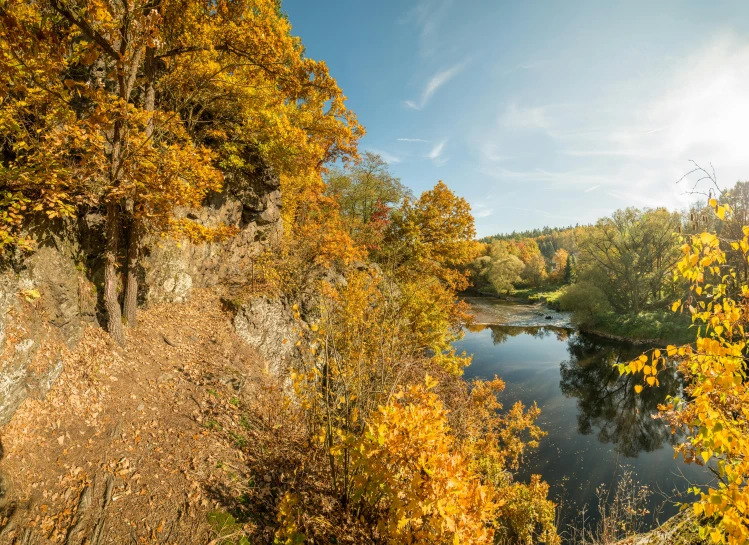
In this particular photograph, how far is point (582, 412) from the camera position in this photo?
16672mm

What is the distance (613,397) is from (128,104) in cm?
2463

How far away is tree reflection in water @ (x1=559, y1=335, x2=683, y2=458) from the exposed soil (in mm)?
13535

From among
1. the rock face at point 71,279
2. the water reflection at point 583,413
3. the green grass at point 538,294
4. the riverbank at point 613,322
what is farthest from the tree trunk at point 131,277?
the green grass at point 538,294

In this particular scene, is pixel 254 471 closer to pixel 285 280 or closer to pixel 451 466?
pixel 451 466

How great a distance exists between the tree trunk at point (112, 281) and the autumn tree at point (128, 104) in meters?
0.02

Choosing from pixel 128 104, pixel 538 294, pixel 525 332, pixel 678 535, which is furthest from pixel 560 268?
pixel 128 104

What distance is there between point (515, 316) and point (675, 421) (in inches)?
1529

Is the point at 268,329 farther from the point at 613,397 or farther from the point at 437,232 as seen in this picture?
the point at 613,397

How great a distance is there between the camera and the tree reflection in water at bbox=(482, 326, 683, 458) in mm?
14664

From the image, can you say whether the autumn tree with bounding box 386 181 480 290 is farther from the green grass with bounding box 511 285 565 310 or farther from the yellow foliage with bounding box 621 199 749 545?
the green grass with bounding box 511 285 565 310

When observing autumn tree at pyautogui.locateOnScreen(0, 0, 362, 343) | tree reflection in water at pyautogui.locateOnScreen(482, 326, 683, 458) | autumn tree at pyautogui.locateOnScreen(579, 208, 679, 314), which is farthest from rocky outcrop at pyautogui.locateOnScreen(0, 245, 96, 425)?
autumn tree at pyautogui.locateOnScreen(579, 208, 679, 314)

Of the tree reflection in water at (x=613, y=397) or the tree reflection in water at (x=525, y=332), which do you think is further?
the tree reflection in water at (x=525, y=332)

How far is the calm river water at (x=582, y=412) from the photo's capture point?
11.8 m

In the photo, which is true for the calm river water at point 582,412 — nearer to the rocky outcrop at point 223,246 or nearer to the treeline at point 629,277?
the treeline at point 629,277
